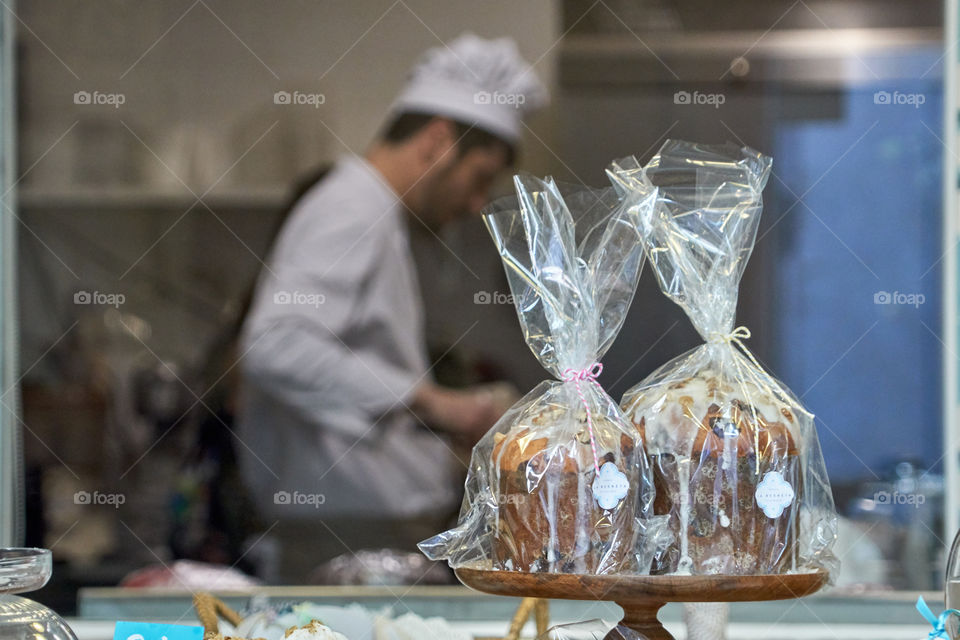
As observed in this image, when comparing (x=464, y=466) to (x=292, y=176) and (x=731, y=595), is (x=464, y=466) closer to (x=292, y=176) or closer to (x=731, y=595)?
(x=292, y=176)

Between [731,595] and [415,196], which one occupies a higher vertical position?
[415,196]

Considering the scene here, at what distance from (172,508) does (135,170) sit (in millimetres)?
748

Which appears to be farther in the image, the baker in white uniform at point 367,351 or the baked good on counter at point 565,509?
the baker in white uniform at point 367,351

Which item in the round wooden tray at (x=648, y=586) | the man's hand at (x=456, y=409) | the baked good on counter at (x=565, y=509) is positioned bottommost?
the round wooden tray at (x=648, y=586)

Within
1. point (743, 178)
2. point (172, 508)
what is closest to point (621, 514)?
point (743, 178)

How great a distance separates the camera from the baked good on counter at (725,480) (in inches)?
40.0

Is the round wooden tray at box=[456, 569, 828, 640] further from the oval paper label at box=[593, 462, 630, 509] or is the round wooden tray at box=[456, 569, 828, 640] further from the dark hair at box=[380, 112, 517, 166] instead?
the dark hair at box=[380, 112, 517, 166]

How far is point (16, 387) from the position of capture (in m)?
2.29

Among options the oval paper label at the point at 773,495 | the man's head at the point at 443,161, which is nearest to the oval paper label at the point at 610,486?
the oval paper label at the point at 773,495

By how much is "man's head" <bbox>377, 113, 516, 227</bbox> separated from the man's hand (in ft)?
1.23

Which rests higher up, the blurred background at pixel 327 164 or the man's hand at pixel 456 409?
the blurred background at pixel 327 164

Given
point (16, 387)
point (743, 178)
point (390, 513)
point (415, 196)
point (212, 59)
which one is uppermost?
point (212, 59)

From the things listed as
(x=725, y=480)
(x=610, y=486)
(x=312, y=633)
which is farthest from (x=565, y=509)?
(x=312, y=633)

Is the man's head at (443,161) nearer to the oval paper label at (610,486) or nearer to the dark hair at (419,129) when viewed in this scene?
the dark hair at (419,129)
